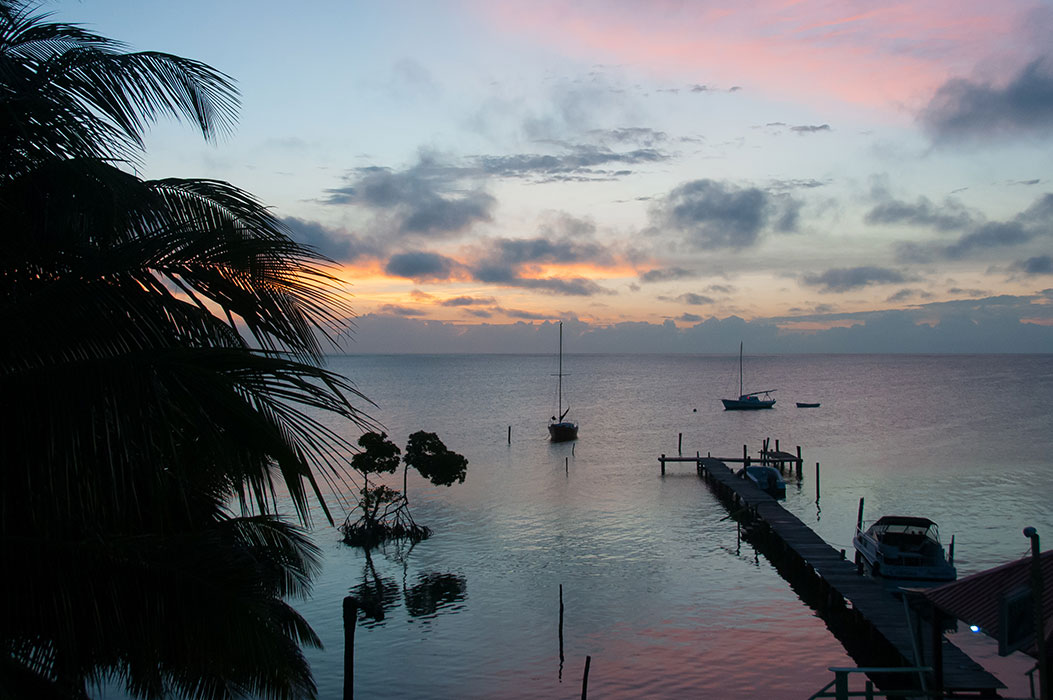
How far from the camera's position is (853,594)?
25.9 meters

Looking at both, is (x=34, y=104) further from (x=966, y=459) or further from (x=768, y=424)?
(x=768, y=424)

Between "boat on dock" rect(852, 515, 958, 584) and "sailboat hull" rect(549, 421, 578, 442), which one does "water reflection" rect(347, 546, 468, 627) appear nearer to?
"boat on dock" rect(852, 515, 958, 584)

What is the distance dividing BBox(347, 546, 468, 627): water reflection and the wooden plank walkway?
13049mm

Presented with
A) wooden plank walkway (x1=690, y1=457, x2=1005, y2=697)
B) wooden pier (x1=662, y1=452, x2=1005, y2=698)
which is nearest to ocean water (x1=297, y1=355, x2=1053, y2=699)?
wooden pier (x1=662, y1=452, x2=1005, y2=698)

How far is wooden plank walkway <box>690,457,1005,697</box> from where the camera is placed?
61.3 ft

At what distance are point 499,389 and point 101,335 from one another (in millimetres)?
177436

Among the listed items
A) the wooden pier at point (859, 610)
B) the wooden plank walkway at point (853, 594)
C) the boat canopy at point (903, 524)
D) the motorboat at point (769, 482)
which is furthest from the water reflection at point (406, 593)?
the motorboat at point (769, 482)

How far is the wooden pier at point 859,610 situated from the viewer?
1820 centimetres

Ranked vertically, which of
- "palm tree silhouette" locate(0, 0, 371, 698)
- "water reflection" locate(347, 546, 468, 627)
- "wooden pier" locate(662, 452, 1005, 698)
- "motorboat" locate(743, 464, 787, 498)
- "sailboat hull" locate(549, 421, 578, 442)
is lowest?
"water reflection" locate(347, 546, 468, 627)

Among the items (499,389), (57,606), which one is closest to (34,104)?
(57,606)

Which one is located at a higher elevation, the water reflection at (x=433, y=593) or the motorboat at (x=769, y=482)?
the motorboat at (x=769, y=482)

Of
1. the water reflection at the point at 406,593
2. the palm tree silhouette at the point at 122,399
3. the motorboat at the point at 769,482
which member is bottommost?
the water reflection at the point at 406,593

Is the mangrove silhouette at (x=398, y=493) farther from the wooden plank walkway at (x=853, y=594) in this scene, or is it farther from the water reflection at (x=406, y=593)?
the wooden plank walkway at (x=853, y=594)

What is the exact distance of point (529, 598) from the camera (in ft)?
98.5
